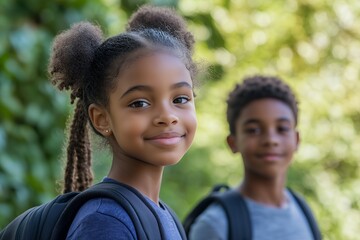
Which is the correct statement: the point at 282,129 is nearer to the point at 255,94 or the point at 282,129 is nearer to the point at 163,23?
the point at 255,94

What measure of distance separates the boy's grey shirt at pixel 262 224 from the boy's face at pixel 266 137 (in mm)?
155

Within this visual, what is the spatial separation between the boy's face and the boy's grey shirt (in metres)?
0.15

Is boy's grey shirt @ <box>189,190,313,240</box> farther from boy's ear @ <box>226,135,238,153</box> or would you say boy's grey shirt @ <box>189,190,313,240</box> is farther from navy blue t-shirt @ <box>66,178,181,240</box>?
navy blue t-shirt @ <box>66,178,181,240</box>

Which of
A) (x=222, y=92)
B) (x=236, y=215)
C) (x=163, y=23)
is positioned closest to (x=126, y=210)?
(x=163, y=23)

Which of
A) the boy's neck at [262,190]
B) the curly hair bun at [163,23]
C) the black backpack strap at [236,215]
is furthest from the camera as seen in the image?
the boy's neck at [262,190]

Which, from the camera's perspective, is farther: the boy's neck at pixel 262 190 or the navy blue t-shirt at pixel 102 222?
the boy's neck at pixel 262 190

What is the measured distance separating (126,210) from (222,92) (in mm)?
6073

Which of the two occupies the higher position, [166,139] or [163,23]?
[163,23]

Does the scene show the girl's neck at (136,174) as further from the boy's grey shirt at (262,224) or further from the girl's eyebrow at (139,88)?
the boy's grey shirt at (262,224)

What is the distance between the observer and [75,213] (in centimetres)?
201

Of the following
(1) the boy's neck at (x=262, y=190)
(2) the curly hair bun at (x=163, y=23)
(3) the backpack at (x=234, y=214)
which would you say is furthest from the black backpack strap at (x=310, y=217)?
(2) the curly hair bun at (x=163, y=23)

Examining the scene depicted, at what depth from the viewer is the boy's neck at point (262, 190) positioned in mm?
3387

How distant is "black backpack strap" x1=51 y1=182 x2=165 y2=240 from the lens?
1949 millimetres

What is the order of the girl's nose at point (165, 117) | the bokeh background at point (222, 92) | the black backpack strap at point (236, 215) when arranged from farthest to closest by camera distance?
the bokeh background at point (222, 92) → the black backpack strap at point (236, 215) → the girl's nose at point (165, 117)
